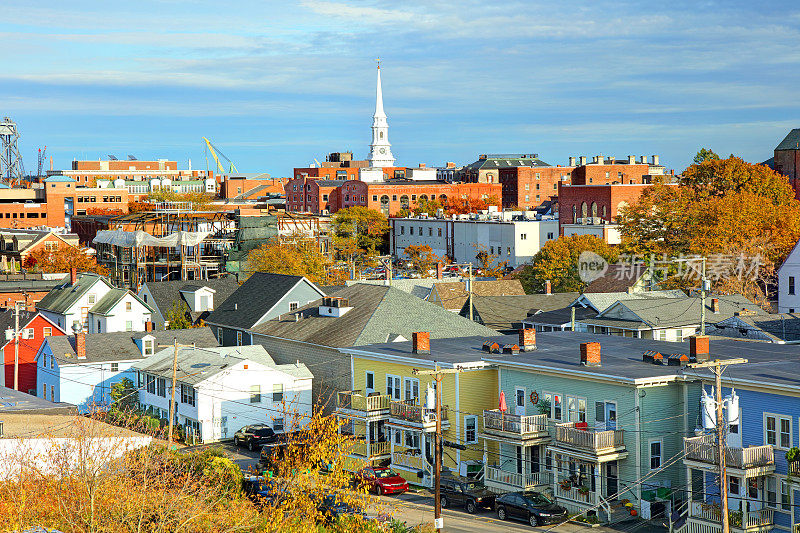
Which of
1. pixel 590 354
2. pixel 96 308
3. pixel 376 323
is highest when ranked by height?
pixel 96 308

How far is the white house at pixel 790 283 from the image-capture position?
249 feet

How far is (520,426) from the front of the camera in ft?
132

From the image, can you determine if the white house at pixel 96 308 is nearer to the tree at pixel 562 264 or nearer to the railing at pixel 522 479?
the tree at pixel 562 264

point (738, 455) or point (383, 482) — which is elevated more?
point (738, 455)

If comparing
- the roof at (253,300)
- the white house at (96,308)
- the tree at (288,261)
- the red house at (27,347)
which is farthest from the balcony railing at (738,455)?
the tree at (288,261)

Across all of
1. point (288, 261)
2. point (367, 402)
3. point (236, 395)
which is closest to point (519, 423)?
point (367, 402)

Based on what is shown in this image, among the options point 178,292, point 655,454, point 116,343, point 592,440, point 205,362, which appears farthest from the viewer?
point 178,292

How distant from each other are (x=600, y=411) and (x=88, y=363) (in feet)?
113

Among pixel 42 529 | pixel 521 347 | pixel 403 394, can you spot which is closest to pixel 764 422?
pixel 521 347

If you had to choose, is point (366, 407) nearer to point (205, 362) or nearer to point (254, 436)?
point (254, 436)

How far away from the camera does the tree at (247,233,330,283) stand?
91.1 m

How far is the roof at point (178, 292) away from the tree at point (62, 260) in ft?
86.9

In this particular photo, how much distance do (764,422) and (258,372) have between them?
1064 inches

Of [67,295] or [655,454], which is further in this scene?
[67,295]
